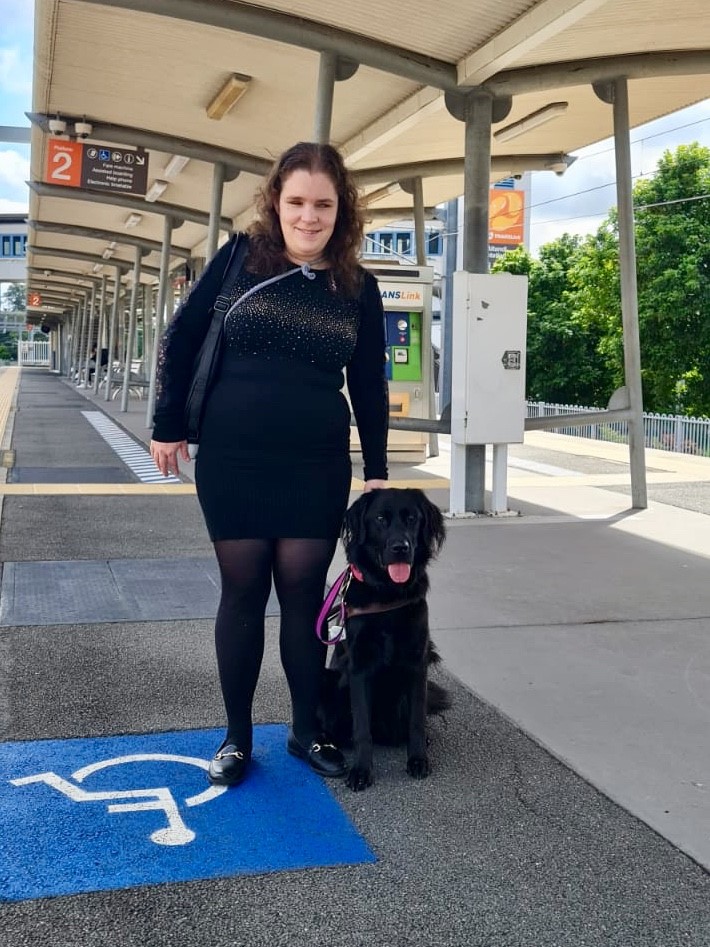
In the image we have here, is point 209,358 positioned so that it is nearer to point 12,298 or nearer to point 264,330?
point 264,330

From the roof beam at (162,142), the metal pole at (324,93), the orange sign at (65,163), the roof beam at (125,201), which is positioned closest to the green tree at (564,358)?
the roof beam at (125,201)

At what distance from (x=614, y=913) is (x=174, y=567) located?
5.21 m

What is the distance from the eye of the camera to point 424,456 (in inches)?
618

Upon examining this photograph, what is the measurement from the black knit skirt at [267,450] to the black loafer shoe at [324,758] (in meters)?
0.78

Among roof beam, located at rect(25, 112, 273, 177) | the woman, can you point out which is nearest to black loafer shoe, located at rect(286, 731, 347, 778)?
the woman

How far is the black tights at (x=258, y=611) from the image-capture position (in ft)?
12.5

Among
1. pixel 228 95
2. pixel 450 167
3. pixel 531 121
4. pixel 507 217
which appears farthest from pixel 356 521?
pixel 507 217

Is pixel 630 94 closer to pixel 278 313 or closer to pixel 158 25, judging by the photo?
pixel 158 25

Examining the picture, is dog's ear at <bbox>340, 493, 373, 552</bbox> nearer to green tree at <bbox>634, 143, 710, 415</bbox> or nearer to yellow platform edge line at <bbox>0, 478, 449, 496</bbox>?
yellow platform edge line at <bbox>0, 478, 449, 496</bbox>

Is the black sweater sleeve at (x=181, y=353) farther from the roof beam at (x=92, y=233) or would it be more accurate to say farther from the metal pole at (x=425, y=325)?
the roof beam at (x=92, y=233)

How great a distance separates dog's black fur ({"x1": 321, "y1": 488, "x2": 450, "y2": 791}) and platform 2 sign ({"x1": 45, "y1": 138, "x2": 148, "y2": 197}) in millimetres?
12149

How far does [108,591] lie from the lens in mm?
6906

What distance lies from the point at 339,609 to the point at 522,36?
5.70m

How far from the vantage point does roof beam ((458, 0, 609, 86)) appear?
7.56 m
